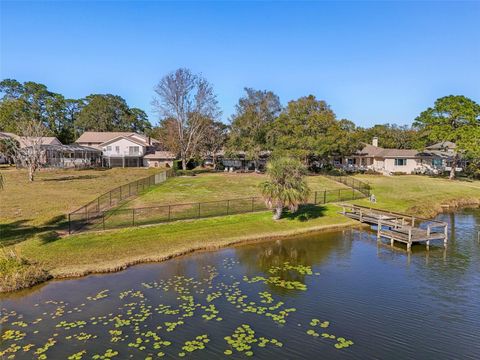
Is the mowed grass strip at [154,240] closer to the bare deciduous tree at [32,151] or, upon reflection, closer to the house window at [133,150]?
the bare deciduous tree at [32,151]

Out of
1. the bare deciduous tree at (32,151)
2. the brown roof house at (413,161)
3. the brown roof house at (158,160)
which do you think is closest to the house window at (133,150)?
the brown roof house at (158,160)

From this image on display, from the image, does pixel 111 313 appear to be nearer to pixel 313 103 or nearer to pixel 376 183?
pixel 376 183

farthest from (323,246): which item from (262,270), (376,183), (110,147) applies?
(110,147)

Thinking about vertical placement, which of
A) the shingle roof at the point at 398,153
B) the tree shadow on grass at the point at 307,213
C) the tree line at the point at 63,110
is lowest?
the tree shadow on grass at the point at 307,213

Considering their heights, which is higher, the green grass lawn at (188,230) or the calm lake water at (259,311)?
the green grass lawn at (188,230)

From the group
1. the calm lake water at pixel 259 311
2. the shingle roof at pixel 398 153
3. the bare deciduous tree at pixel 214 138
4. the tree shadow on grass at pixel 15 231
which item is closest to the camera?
the calm lake water at pixel 259 311

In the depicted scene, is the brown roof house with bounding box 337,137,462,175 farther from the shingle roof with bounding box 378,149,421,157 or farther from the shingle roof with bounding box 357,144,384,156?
the shingle roof with bounding box 357,144,384,156

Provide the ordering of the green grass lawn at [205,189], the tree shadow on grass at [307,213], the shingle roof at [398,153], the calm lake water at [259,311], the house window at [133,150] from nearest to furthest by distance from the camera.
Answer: the calm lake water at [259,311] < the tree shadow on grass at [307,213] < the green grass lawn at [205,189] < the shingle roof at [398,153] < the house window at [133,150]

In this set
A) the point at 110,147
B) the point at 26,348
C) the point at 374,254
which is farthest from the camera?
the point at 110,147
